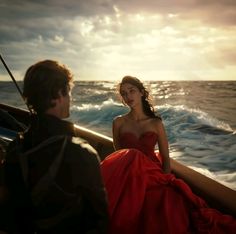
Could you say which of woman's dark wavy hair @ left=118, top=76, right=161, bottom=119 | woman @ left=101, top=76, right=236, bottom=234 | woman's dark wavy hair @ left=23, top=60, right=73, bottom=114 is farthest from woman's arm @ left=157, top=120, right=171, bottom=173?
woman's dark wavy hair @ left=23, top=60, right=73, bottom=114

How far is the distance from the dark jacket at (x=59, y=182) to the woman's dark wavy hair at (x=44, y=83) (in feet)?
0.24

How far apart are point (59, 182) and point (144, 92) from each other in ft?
9.51

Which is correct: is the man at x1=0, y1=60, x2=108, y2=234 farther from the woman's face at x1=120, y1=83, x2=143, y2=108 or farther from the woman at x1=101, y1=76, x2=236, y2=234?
the woman's face at x1=120, y1=83, x2=143, y2=108

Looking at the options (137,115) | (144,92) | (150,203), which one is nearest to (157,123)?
(137,115)

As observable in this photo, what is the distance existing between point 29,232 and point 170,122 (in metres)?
12.8

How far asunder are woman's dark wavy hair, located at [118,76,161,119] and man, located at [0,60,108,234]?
8.44 feet

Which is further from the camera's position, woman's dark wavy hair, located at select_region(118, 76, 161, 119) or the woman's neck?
the woman's neck

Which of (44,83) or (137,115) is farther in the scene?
(137,115)

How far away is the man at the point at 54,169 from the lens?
150 cm

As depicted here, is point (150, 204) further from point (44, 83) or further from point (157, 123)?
point (44, 83)

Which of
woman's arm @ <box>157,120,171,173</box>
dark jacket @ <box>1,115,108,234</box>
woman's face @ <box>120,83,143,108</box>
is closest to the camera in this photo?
dark jacket @ <box>1,115,108,234</box>

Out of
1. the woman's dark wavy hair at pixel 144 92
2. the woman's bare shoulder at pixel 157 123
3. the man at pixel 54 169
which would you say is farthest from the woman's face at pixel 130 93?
the man at pixel 54 169

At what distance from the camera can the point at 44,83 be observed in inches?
60.9

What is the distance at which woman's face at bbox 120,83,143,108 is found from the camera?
163 inches
